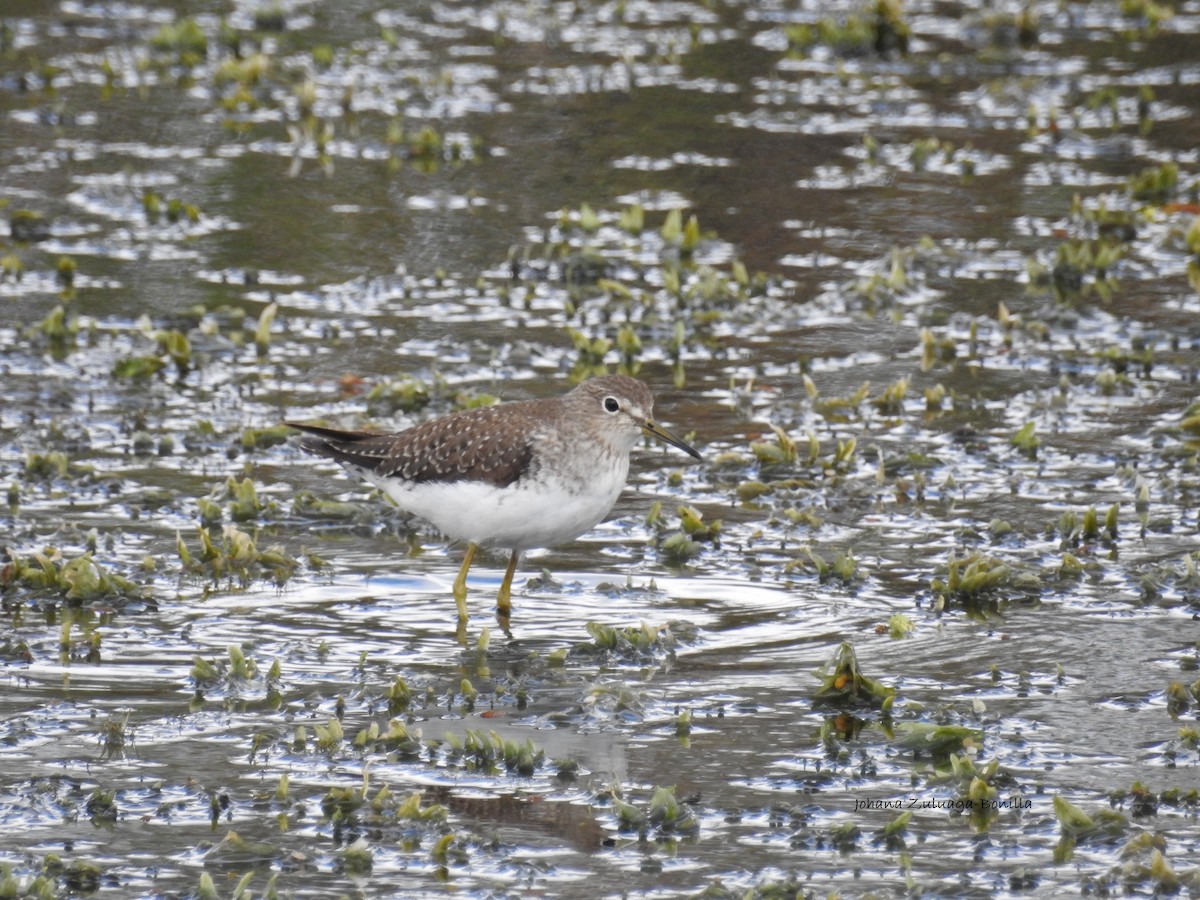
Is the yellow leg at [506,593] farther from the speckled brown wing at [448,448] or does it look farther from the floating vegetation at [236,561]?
the floating vegetation at [236,561]

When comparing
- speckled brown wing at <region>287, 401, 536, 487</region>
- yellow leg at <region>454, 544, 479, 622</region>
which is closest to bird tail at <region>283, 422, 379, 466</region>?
speckled brown wing at <region>287, 401, 536, 487</region>

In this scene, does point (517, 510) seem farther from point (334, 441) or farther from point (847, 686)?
point (847, 686)

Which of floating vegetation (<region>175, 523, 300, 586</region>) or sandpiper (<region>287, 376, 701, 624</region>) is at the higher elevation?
sandpiper (<region>287, 376, 701, 624</region>)

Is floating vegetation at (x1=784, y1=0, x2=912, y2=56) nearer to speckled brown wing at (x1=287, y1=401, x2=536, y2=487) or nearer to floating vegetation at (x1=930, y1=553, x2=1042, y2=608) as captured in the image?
speckled brown wing at (x1=287, y1=401, x2=536, y2=487)

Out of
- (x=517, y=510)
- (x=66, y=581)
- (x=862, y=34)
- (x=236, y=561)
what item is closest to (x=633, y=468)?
(x=517, y=510)

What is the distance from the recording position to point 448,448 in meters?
9.52

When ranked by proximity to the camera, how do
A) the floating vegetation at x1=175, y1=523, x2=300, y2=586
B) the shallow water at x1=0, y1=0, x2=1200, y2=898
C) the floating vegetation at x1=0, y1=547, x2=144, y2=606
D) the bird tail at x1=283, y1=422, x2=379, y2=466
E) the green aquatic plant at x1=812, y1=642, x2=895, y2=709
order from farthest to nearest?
the bird tail at x1=283, y1=422, x2=379, y2=466, the floating vegetation at x1=175, y1=523, x2=300, y2=586, the floating vegetation at x1=0, y1=547, x2=144, y2=606, the green aquatic plant at x1=812, y1=642, x2=895, y2=709, the shallow water at x1=0, y1=0, x2=1200, y2=898

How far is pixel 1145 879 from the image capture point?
20.6 feet

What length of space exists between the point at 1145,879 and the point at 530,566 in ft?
14.8

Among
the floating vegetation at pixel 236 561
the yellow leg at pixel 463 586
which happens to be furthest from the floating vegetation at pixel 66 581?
the yellow leg at pixel 463 586

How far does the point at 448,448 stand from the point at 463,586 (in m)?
0.72

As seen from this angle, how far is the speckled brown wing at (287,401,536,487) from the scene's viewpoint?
9.33 metres

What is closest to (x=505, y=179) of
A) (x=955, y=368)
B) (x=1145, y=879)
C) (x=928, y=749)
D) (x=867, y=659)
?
(x=955, y=368)

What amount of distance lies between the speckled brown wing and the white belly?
3.1 inches
